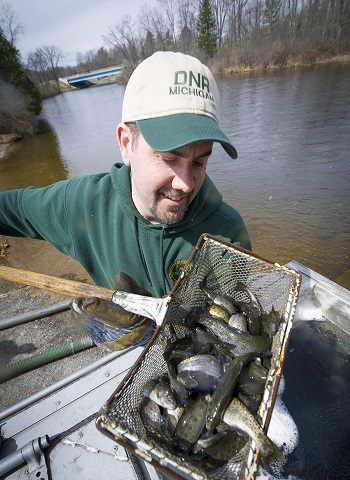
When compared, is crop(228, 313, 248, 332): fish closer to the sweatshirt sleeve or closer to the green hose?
the sweatshirt sleeve

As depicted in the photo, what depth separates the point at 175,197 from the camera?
188cm

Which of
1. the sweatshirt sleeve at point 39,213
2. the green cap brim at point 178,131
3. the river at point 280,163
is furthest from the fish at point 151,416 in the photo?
the river at point 280,163

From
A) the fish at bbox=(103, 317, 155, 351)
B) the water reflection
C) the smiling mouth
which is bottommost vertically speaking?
the water reflection

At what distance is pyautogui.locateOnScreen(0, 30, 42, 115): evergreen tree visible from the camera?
23.8m

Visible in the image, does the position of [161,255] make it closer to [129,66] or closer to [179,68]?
[179,68]

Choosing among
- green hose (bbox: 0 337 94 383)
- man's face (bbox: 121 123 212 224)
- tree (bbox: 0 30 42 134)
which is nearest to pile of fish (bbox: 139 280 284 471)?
man's face (bbox: 121 123 212 224)

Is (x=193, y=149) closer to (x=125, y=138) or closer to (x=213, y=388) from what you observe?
(x=125, y=138)

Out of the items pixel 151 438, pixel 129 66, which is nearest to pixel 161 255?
pixel 151 438

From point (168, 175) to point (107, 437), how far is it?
159cm

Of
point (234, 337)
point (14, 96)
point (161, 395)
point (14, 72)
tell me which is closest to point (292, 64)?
point (14, 96)

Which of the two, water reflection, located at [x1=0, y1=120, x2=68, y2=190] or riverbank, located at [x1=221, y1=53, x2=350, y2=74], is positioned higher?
riverbank, located at [x1=221, y1=53, x2=350, y2=74]

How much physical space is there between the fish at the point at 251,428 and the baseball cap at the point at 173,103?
1.37 metres

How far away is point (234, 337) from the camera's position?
1.67 metres

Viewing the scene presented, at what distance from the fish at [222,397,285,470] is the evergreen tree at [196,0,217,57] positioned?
5513 centimetres
